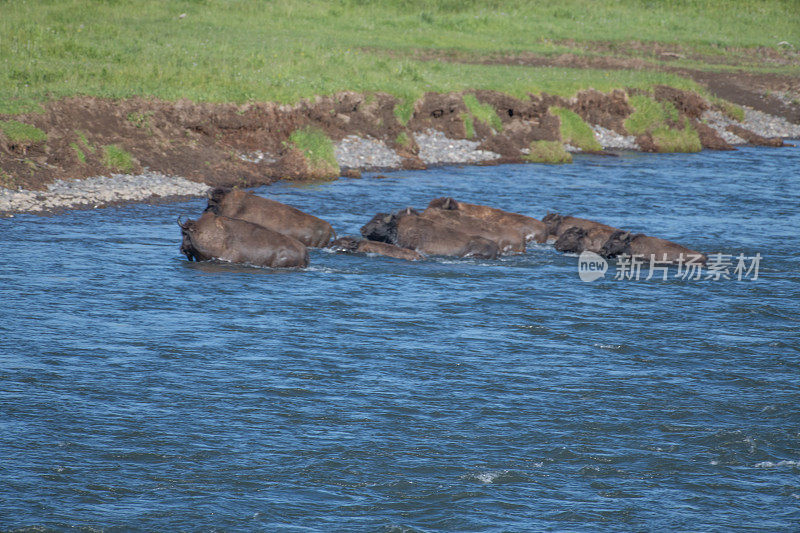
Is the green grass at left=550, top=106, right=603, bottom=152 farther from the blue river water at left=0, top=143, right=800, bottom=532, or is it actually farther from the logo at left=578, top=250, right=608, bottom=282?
the logo at left=578, top=250, right=608, bottom=282

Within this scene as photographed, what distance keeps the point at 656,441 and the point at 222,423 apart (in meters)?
5.02

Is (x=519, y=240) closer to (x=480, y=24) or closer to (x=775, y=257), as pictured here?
(x=775, y=257)

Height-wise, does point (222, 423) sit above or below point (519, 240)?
below

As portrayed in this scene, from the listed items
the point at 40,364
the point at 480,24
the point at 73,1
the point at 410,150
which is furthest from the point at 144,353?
the point at 480,24

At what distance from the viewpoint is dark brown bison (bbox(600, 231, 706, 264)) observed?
1888 centimetres

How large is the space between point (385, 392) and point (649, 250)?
29.1ft

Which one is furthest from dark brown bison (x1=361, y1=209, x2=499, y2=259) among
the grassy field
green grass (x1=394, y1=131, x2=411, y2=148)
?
green grass (x1=394, y1=131, x2=411, y2=148)

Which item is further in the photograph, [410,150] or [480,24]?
[480,24]

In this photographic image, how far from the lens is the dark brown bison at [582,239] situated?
19.5 metres

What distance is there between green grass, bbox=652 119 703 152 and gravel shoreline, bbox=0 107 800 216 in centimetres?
100

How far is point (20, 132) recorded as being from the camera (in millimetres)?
23141

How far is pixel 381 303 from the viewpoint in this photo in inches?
619

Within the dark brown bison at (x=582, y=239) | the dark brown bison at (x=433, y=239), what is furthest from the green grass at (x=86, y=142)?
the dark brown bison at (x=582, y=239)

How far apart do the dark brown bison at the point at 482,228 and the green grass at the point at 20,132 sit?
1041cm
